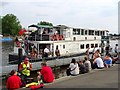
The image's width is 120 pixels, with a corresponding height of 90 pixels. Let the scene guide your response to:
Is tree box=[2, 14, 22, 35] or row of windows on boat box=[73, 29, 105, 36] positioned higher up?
tree box=[2, 14, 22, 35]

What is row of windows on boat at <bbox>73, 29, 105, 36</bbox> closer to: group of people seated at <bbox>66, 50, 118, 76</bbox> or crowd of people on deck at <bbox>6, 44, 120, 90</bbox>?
crowd of people on deck at <bbox>6, 44, 120, 90</bbox>

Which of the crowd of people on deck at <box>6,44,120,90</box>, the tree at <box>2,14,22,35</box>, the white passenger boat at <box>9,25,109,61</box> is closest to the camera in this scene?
the crowd of people on deck at <box>6,44,120,90</box>

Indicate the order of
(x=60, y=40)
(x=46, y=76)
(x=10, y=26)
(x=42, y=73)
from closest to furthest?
1. (x=46, y=76)
2. (x=42, y=73)
3. (x=60, y=40)
4. (x=10, y=26)

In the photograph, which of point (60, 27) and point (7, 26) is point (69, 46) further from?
point (7, 26)

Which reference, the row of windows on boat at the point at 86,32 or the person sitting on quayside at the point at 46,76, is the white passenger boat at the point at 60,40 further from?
the person sitting on quayside at the point at 46,76

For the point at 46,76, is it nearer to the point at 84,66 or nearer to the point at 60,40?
the point at 84,66

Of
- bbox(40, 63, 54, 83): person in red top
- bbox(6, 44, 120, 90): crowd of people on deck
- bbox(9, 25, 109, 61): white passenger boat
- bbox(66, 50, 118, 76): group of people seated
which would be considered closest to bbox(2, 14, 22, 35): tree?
bbox(9, 25, 109, 61): white passenger boat

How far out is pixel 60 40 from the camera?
34.2 m

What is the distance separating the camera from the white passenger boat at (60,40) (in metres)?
Answer: 31.4

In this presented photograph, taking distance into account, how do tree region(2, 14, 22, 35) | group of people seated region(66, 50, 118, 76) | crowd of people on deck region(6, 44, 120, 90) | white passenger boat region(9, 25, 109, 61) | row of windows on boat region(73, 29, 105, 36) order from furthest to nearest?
tree region(2, 14, 22, 35), row of windows on boat region(73, 29, 105, 36), white passenger boat region(9, 25, 109, 61), group of people seated region(66, 50, 118, 76), crowd of people on deck region(6, 44, 120, 90)

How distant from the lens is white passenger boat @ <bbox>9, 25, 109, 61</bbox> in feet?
103

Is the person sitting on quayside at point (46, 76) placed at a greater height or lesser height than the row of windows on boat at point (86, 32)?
lesser

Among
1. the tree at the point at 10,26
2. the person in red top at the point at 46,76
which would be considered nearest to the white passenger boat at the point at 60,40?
the person in red top at the point at 46,76

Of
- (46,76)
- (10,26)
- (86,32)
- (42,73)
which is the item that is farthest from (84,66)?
(10,26)
